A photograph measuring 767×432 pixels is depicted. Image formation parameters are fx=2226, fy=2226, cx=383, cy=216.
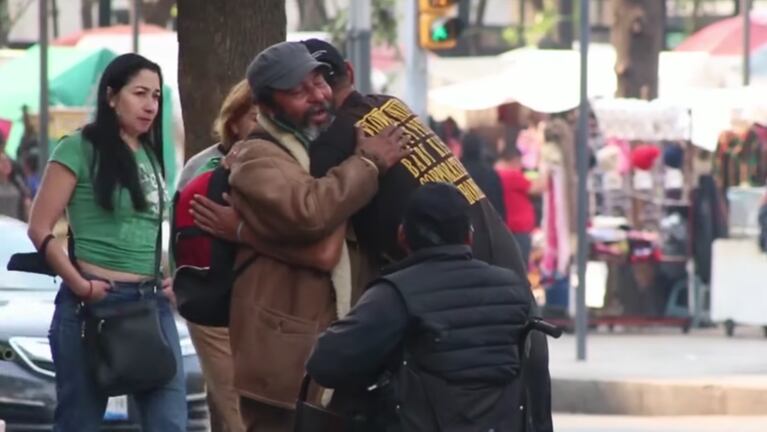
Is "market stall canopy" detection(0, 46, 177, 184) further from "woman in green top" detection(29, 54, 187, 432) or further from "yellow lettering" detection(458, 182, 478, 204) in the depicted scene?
"yellow lettering" detection(458, 182, 478, 204)

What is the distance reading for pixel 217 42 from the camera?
27.7ft

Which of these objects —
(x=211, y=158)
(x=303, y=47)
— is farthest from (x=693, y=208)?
(x=303, y=47)

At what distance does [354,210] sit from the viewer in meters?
5.58

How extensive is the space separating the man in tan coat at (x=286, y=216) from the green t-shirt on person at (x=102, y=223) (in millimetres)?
1586

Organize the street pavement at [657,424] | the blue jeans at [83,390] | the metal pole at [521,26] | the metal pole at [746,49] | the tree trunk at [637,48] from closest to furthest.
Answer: the blue jeans at [83,390], the street pavement at [657,424], the metal pole at [746,49], the tree trunk at [637,48], the metal pole at [521,26]

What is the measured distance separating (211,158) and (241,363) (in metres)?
2.13

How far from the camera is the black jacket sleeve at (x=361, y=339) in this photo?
5289mm

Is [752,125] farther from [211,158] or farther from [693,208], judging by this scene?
[211,158]

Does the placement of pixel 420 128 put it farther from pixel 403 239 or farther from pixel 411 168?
pixel 403 239

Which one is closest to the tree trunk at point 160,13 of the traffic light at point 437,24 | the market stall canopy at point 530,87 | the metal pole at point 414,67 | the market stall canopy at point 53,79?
the market stall canopy at point 530,87

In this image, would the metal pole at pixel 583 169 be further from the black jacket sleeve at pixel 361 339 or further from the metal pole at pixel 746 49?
the metal pole at pixel 746 49

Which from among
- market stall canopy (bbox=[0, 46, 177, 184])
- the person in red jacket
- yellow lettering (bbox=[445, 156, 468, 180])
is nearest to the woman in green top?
yellow lettering (bbox=[445, 156, 468, 180])

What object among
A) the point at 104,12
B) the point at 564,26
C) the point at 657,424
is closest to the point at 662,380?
the point at 657,424

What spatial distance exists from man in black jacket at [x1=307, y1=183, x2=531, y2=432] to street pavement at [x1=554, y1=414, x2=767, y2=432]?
7.65 m
